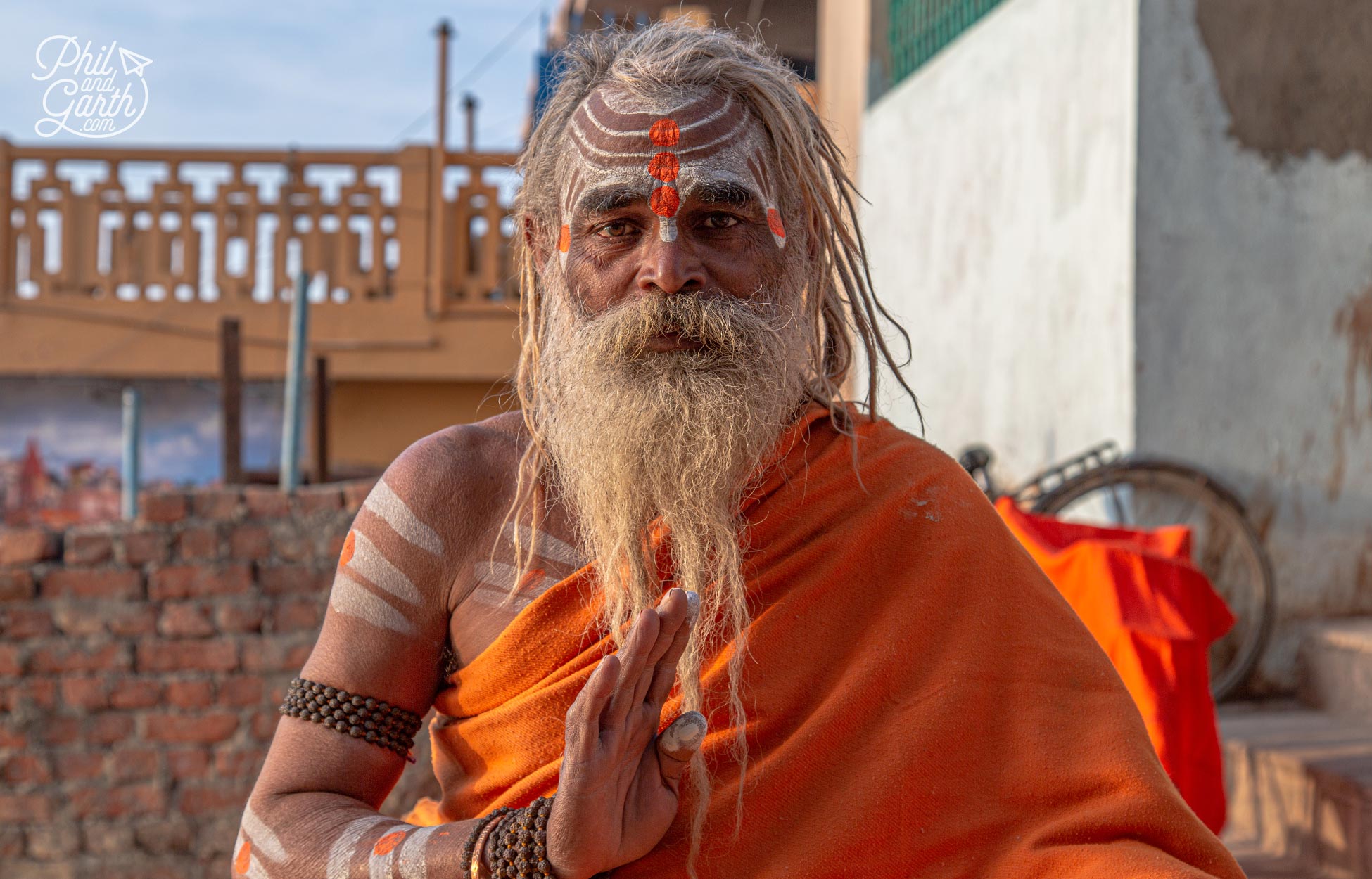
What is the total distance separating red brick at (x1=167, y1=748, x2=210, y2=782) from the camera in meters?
3.69

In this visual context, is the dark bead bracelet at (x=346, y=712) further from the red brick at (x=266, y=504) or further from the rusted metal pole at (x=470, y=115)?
the rusted metal pole at (x=470, y=115)

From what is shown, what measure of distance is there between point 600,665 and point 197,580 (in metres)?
2.81

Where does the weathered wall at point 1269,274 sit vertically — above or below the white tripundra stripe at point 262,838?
above

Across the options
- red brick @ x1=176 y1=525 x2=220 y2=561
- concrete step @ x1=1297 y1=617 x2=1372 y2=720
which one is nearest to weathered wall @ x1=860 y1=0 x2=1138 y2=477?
concrete step @ x1=1297 y1=617 x2=1372 y2=720

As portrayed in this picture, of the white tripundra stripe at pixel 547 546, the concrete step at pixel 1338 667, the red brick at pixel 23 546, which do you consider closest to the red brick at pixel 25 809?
the red brick at pixel 23 546

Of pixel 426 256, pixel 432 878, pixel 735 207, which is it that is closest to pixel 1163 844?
pixel 432 878

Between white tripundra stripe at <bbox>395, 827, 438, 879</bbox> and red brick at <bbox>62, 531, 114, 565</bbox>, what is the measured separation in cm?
265

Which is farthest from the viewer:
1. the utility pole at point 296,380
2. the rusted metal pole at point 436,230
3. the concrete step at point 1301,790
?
the rusted metal pole at point 436,230

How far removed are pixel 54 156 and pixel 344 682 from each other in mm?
9379

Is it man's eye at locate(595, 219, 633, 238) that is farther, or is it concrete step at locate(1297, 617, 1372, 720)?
concrete step at locate(1297, 617, 1372, 720)

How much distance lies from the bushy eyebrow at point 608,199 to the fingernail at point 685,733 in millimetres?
774

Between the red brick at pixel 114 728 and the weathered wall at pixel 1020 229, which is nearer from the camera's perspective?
the red brick at pixel 114 728

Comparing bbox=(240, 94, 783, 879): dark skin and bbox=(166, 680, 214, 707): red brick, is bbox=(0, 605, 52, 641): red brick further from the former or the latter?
bbox=(240, 94, 783, 879): dark skin

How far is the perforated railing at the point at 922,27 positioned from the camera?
5.30 m
